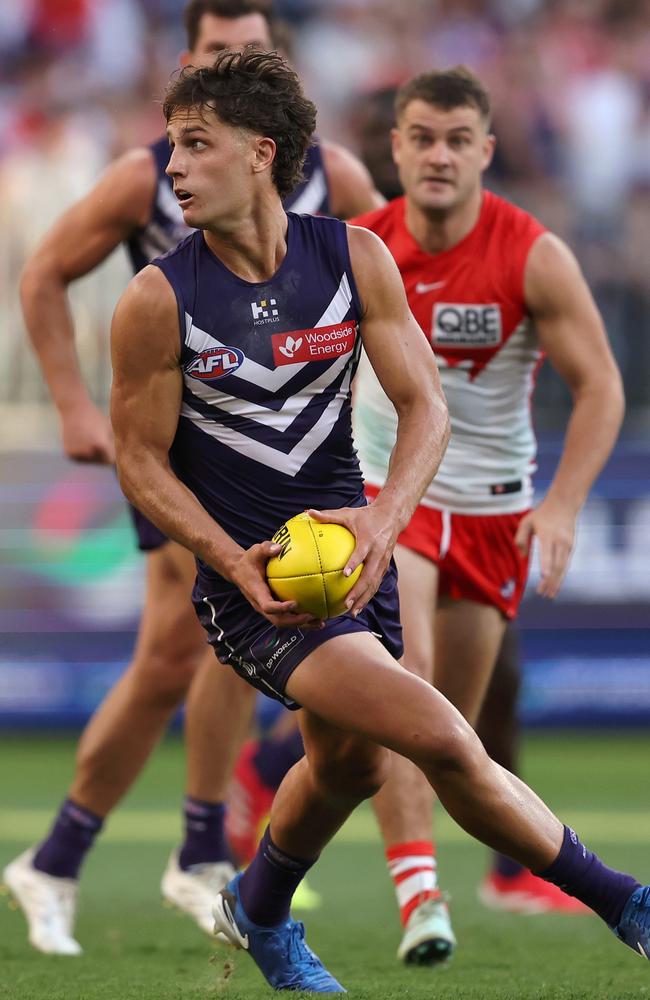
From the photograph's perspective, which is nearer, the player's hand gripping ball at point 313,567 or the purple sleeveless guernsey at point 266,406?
the player's hand gripping ball at point 313,567

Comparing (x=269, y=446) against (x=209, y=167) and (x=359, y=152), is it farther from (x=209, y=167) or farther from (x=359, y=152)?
(x=359, y=152)

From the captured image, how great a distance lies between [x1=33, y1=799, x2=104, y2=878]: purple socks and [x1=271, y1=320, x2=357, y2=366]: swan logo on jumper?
2313 mm

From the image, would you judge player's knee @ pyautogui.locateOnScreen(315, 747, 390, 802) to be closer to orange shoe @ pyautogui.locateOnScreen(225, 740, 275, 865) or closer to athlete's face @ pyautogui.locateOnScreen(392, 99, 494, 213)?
athlete's face @ pyautogui.locateOnScreen(392, 99, 494, 213)

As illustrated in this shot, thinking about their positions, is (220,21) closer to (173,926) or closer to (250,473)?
(250,473)

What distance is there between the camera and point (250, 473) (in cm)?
429

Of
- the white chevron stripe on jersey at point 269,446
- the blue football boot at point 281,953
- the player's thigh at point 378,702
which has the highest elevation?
the white chevron stripe on jersey at point 269,446

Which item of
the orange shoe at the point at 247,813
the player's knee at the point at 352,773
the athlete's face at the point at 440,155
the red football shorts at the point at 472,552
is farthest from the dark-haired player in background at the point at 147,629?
the player's knee at the point at 352,773

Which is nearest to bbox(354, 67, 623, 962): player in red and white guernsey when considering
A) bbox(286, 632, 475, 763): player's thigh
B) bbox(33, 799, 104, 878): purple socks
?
bbox(33, 799, 104, 878): purple socks

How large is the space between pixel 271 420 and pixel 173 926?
259 centimetres

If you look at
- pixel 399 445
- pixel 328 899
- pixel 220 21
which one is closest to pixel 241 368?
pixel 399 445

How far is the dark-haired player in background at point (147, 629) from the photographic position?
19.2ft

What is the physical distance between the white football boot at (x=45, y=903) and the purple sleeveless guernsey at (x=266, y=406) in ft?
5.69

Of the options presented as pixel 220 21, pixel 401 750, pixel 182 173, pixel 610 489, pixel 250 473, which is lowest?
pixel 610 489

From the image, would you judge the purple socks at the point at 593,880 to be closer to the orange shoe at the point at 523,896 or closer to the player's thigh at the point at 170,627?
the player's thigh at the point at 170,627
